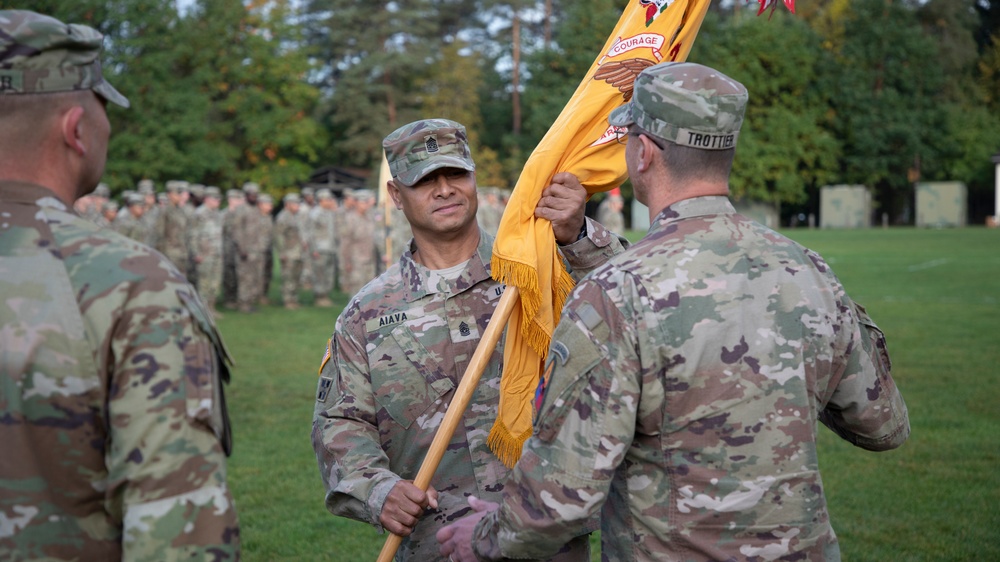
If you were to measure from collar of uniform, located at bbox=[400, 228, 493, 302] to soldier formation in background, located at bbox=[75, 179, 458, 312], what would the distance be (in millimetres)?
15581

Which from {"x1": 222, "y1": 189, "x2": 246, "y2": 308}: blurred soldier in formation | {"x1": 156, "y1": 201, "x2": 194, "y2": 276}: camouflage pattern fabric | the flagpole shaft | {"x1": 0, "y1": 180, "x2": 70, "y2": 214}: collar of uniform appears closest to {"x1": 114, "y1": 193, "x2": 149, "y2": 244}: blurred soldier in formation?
{"x1": 156, "y1": 201, "x2": 194, "y2": 276}: camouflage pattern fabric

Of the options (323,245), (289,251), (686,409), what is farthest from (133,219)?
(686,409)

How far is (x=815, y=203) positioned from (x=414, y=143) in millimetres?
63888

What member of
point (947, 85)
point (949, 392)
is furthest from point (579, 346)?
point (947, 85)

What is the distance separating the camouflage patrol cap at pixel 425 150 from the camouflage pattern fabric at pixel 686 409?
1296mm

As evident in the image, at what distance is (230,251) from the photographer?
70.9 ft

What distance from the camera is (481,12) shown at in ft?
A: 217

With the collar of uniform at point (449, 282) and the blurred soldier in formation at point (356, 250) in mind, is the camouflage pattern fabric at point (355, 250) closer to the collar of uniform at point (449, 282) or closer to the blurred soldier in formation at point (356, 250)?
the blurred soldier in formation at point (356, 250)

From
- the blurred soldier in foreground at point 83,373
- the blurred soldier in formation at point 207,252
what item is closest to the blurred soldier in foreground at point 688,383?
the blurred soldier in foreground at point 83,373

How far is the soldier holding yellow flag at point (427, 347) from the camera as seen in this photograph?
3.65 m

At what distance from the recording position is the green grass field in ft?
20.8

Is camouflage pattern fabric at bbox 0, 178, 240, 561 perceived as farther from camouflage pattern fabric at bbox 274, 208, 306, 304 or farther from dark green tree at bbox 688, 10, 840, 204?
dark green tree at bbox 688, 10, 840, 204

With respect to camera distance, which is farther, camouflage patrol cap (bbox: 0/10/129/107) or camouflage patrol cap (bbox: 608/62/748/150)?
camouflage patrol cap (bbox: 608/62/748/150)

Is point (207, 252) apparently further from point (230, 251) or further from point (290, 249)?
point (290, 249)
